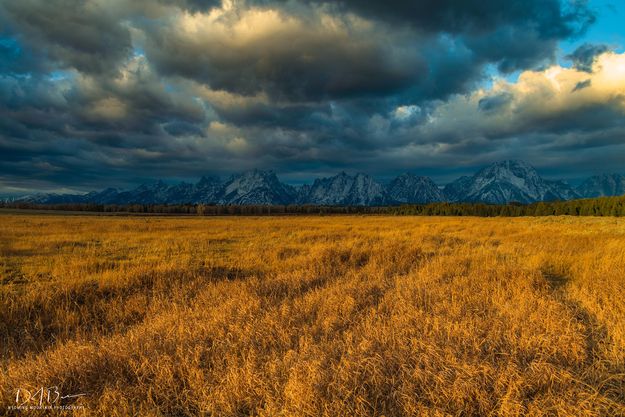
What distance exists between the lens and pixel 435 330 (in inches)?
223

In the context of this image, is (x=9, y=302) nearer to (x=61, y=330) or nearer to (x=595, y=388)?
(x=61, y=330)

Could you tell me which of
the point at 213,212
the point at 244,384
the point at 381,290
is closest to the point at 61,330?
the point at 244,384

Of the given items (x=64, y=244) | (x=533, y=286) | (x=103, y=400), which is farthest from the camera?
(x=64, y=244)

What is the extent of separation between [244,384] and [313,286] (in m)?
5.96

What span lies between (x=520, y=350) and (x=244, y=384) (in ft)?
14.0

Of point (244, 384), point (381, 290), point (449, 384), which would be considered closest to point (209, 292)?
point (381, 290)

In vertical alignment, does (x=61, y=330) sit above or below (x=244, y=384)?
below

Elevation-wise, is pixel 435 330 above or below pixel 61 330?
above

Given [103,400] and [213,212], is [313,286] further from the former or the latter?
[213,212]

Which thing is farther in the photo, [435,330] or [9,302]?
[9,302]

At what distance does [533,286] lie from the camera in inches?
358

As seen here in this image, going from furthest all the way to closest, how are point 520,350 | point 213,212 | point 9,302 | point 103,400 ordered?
1. point 213,212
2. point 9,302
3. point 520,350
4. point 103,400

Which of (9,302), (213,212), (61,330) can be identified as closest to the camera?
(61,330)

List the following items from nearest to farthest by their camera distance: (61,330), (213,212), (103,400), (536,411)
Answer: (536,411) → (103,400) → (61,330) → (213,212)
